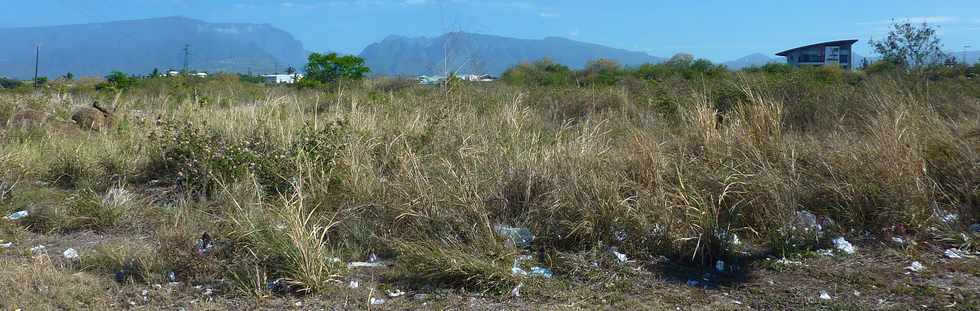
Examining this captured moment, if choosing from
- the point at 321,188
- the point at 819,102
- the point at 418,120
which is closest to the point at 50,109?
the point at 418,120

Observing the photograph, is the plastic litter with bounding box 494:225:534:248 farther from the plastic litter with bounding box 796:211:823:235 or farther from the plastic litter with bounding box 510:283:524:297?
the plastic litter with bounding box 796:211:823:235

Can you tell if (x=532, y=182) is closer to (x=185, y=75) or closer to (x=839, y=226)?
(x=839, y=226)

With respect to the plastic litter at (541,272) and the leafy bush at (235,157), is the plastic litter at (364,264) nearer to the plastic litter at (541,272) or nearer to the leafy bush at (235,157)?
the plastic litter at (541,272)

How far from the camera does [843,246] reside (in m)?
4.97

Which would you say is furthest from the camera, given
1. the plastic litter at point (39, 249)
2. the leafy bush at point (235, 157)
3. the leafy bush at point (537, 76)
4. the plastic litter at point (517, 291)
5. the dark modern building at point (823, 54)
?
the dark modern building at point (823, 54)

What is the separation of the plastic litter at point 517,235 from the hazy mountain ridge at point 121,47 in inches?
1380

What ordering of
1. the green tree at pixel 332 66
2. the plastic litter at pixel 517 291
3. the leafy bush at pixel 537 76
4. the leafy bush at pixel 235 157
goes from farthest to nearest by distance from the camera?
the green tree at pixel 332 66, the leafy bush at pixel 537 76, the leafy bush at pixel 235 157, the plastic litter at pixel 517 291

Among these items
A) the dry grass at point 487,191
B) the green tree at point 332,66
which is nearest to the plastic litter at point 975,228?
the dry grass at point 487,191

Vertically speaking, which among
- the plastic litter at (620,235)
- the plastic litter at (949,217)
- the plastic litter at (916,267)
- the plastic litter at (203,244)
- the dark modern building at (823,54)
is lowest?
the plastic litter at (916,267)

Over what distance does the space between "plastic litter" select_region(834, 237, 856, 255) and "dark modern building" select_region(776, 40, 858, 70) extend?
30675 mm

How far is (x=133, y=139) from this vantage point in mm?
8227

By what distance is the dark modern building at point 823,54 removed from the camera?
34672 mm

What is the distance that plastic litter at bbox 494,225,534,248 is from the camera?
5.13 metres

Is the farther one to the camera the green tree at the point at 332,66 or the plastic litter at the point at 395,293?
the green tree at the point at 332,66
